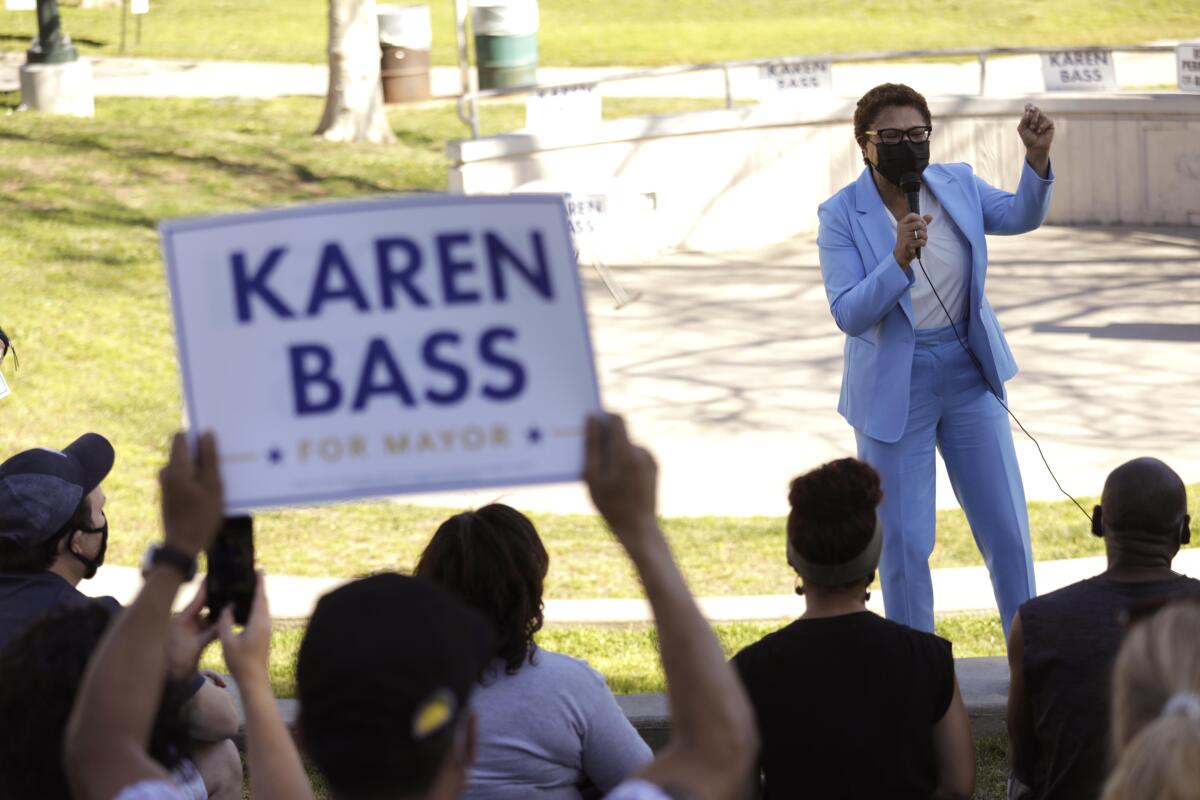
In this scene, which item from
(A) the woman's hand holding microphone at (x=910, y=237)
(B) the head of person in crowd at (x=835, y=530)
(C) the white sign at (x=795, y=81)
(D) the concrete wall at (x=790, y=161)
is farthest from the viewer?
(C) the white sign at (x=795, y=81)

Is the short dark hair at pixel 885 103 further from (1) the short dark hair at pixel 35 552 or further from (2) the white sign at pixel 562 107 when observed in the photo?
(2) the white sign at pixel 562 107

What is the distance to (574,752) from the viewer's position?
3268 millimetres

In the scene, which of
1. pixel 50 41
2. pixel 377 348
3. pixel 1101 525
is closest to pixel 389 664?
pixel 377 348

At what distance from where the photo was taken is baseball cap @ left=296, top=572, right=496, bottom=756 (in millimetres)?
1922

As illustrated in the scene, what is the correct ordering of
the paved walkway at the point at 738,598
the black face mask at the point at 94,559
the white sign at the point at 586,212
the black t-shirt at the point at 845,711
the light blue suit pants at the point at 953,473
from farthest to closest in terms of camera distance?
the white sign at the point at 586,212 < the paved walkway at the point at 738,598 < the light blue suit pants at the point at 953,473 < the black face mask at the point at 94,559 < the black t-shirt at the point at 845,711

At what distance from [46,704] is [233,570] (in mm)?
344

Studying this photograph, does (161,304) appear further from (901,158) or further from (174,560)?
(174,560)

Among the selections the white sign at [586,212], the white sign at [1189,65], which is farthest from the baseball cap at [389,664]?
the white sign at [1189,65]

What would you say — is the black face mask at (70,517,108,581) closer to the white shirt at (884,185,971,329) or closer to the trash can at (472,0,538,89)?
the white shirt at (884,185,971,329)

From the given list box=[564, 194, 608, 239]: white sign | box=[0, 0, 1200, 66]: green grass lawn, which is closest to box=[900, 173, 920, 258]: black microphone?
box=[564, 194, 608, 239]: white sign

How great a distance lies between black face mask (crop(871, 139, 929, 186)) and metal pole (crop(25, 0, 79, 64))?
44.0 ft

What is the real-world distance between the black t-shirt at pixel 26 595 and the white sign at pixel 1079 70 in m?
13.0

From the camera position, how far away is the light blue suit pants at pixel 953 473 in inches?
211

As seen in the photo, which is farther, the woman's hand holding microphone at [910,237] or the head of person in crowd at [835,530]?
the woman's hand holding microphone at [910,237]
